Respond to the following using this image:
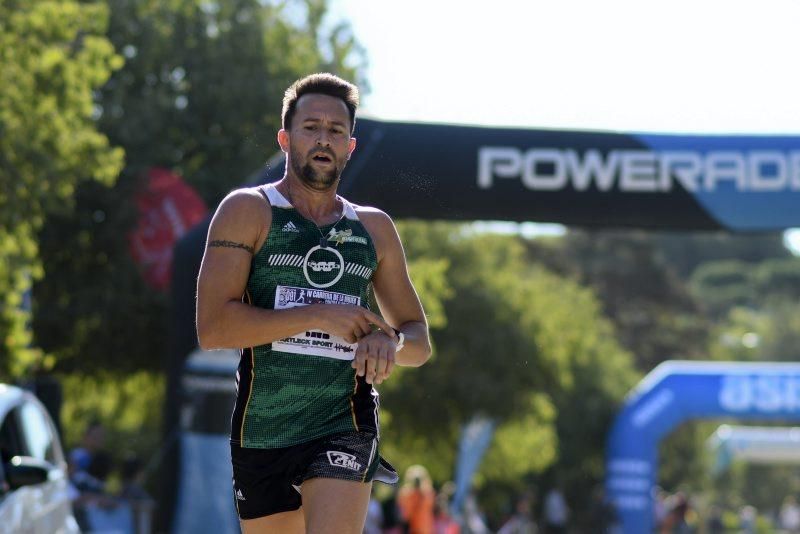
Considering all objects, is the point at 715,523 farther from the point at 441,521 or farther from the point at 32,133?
the point at 32,133

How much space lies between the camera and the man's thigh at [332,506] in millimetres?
4137

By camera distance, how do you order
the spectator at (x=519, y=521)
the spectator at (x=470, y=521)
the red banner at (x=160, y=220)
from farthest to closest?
the spectator at (x=519, y=521)
the spectator at (x=470, y=521)
the red banner at (x=160, y=220)

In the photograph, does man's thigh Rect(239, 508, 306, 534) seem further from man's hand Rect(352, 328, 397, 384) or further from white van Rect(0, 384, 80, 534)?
white van Rect(0, 384, 80, 534)

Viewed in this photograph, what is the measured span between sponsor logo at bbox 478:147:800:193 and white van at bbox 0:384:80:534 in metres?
4.87

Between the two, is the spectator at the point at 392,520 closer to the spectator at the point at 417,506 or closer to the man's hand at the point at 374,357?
the spectator at the point at 417,506

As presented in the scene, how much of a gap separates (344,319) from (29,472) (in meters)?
3.57

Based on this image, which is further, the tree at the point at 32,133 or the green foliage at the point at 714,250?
the green foliage at the point at 714,250

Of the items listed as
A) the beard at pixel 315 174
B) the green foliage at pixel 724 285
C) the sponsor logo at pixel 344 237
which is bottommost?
the sponsor logo at pixel 344 237

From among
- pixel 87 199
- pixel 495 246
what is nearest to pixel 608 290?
pixel 495 246

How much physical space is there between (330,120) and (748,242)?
112446 millimetres

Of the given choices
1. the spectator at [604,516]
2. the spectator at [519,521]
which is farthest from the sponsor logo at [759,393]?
the spectator at [519,521]

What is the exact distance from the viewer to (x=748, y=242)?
4476 inches

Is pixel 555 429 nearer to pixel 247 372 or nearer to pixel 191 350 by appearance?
pixel 191 350

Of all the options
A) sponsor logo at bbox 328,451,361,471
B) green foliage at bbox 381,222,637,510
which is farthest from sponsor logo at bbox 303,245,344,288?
green foliage at bbox 381,222,637,510
